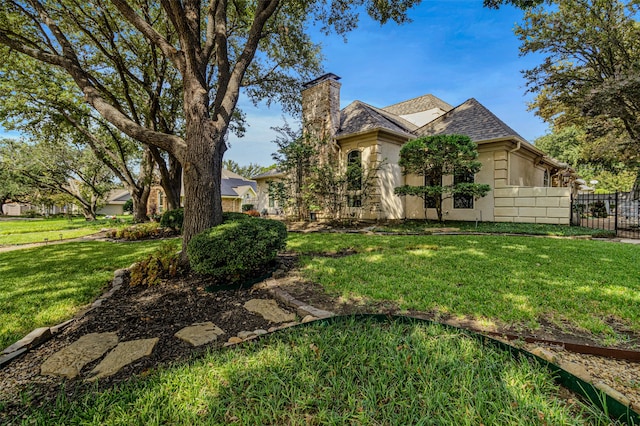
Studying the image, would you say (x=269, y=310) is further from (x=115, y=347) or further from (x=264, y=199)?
(x=264, y=199)

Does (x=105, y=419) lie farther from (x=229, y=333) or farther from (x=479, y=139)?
(x=479, y=139)

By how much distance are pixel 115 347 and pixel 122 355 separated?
0.21 metres

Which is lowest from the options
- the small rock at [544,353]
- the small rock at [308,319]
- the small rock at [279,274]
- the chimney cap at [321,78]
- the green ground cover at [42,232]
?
the small rock at [308,319]

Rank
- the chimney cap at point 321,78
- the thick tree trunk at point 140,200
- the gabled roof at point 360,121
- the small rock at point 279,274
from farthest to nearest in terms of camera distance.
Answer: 1. the thick tree trunk at point 140,200
2. the chimney cap at point 321,78
3. the gabled roof at point 360,121
4. the small rock at point 279,274

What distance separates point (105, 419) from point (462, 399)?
6.47 feet

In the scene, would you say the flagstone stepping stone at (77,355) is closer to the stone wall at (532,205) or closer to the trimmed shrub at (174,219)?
the trimmed shrub at (174,219)

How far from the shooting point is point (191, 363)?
203cm

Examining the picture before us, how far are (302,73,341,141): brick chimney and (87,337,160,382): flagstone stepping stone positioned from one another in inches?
408

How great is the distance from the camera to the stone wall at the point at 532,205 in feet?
30.8

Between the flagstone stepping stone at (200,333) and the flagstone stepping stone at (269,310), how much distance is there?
0.47 m

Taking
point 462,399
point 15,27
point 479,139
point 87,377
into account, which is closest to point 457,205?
point 479,139

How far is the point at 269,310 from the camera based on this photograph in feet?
9.94

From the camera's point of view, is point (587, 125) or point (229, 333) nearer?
point (229, 333)

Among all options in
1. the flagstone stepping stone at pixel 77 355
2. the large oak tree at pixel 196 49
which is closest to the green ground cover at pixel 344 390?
the flagstone stepping stone at pixel 77 355
